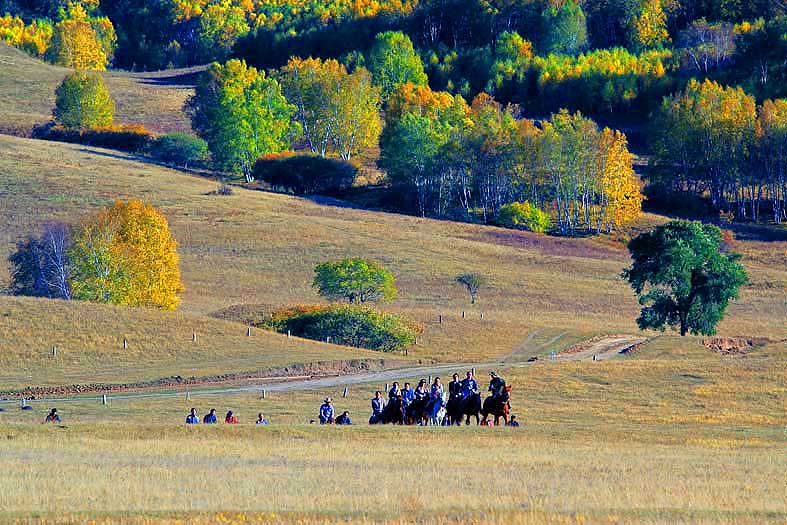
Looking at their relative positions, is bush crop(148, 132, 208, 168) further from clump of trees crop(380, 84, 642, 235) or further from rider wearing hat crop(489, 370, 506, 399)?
rider wearing hat crop(489, 370, 506, 399)

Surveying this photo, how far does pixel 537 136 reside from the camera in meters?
129

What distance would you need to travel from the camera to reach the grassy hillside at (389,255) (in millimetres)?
80250

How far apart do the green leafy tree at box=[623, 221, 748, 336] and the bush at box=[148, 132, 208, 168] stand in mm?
80190

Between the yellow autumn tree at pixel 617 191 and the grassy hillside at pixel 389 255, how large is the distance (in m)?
6.42

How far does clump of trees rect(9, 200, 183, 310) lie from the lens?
3071 inches

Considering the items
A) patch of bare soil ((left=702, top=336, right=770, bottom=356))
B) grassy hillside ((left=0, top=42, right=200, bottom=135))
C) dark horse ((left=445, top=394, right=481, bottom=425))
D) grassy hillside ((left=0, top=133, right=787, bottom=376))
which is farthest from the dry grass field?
grassy hillside ((left=0, top=42, right=200, bottom=135))

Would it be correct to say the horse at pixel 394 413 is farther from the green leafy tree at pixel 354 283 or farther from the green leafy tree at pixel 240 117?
the green leafy tree at pixel 240 117

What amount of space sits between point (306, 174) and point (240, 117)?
11.2 metres

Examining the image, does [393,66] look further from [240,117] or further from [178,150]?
[178,150]

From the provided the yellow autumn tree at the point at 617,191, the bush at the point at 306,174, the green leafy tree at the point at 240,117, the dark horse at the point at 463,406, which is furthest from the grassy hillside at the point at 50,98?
the dark horse at the point at 463,406

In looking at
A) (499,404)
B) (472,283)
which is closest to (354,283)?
(472,283)

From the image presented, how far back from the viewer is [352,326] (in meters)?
71.1

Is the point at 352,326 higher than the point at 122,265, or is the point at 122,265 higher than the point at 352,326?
the point at 122,265

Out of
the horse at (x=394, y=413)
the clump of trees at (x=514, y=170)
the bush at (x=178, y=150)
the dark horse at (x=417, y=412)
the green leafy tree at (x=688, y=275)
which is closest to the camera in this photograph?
the dark horse at (x=417, y=412)
